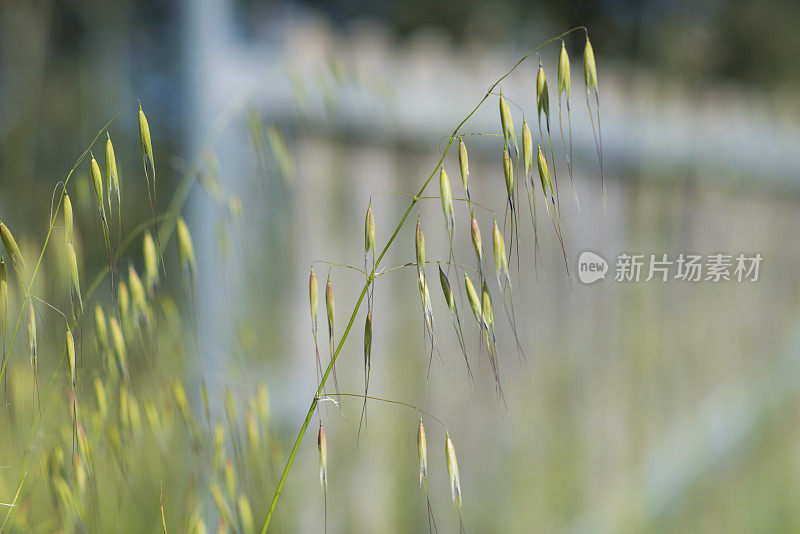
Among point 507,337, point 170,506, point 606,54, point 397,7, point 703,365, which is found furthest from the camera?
point 606,54

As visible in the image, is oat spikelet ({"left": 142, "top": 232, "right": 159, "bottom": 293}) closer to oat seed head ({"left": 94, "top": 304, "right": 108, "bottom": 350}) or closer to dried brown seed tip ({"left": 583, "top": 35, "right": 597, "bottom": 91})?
oat seed head ({"left": 94, "top": 304, "right": 108, "bottom": 350})

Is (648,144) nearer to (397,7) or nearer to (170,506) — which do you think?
(170,506)

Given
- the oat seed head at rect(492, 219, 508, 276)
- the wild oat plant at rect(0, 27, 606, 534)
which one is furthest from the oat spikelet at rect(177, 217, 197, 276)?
the oat seed head at rect(492, 219, 508, 276)

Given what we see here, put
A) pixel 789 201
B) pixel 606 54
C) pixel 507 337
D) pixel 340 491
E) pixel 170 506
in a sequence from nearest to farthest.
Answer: pixel 170 506
pixel 340 491
pixel 507 337
pixel 789 201
pixel 606 54

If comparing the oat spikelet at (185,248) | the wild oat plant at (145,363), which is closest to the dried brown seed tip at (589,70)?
the wild oat plant at (145,363)

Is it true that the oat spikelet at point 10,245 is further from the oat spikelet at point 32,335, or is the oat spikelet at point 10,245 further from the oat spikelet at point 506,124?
the oat spikelet at point 506,124

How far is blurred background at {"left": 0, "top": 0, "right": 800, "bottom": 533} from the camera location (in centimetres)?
84

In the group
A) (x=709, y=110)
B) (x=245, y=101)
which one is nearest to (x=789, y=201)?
(x=709, y=110)

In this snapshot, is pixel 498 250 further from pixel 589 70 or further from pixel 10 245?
pixel 10 245

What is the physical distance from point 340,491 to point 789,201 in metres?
1.03

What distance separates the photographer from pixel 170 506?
71 centimetres

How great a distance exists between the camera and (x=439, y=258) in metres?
1.04

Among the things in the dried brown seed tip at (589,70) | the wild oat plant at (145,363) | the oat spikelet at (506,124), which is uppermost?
the dried brown seed tip at (589,70)

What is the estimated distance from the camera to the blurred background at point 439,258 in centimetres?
84
